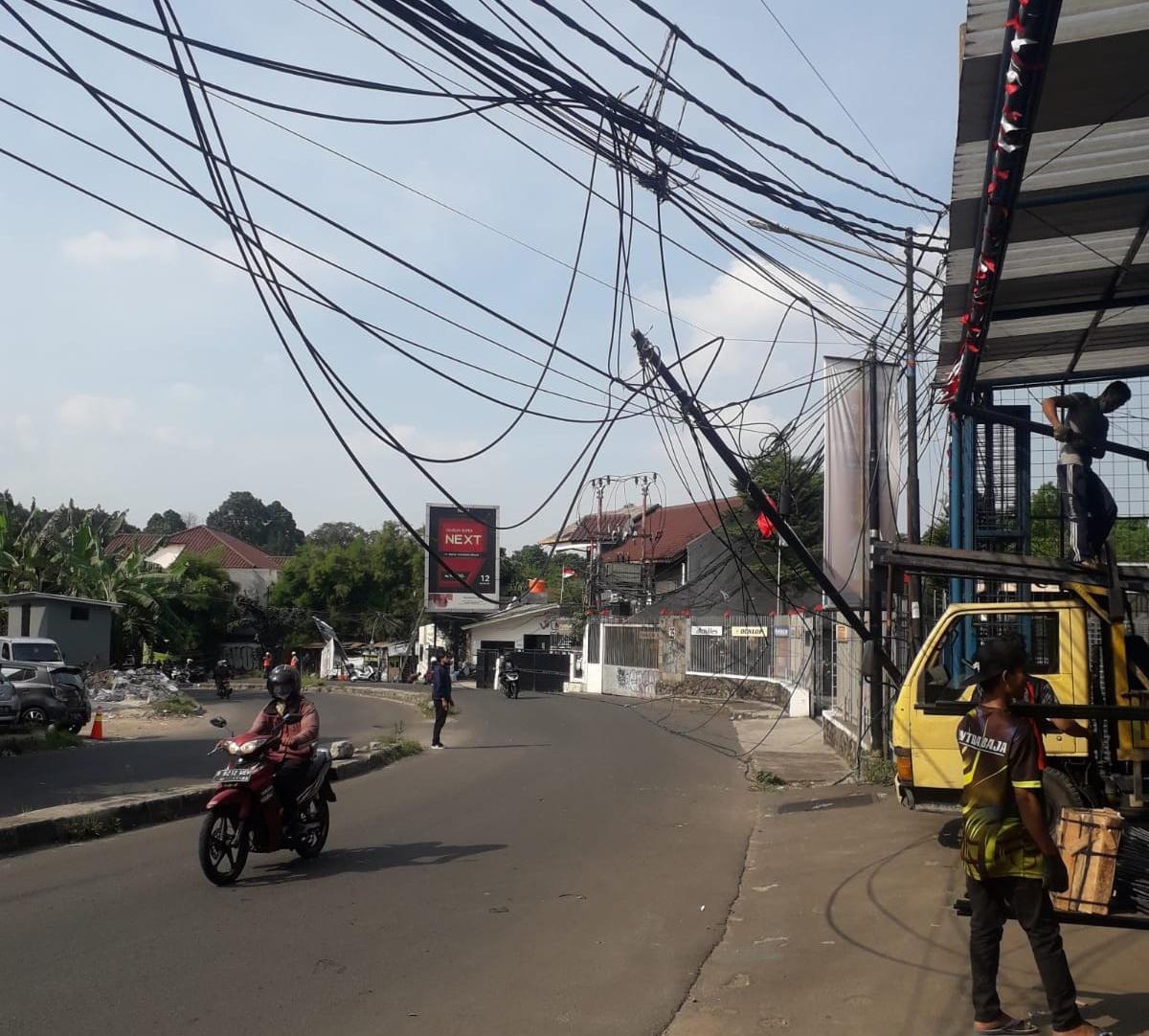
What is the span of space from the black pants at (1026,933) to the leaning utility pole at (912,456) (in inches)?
348

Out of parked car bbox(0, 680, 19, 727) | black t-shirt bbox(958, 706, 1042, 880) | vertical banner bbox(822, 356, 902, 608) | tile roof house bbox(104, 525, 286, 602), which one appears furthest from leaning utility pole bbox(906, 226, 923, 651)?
tile roof house bbox(104, 525, 286, 602)

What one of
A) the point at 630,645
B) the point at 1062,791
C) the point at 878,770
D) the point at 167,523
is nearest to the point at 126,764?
the point at 878,770

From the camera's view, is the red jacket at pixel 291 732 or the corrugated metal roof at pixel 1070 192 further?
the red jacket at pixel 291 732

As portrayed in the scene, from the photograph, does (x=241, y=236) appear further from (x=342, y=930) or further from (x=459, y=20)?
(x=342, y=930)

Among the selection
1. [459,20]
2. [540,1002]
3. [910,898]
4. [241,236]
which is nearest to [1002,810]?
[540,1002]

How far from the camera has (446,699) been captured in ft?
65.5

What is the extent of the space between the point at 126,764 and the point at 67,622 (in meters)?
Answer: 20.9

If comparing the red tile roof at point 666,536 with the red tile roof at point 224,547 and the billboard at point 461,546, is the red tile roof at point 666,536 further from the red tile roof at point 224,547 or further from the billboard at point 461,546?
the red tile roof at point 224,547

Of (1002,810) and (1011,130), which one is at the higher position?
(1011,130)

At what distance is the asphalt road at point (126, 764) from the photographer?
1320 cm

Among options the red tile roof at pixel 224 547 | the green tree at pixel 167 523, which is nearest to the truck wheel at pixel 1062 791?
the red tile roof at pixel 224 547

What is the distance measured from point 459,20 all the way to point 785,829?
7777 millimetres

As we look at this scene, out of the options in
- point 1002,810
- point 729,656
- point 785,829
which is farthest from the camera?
point 729,656

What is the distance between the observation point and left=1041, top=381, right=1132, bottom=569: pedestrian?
7.71 metres
